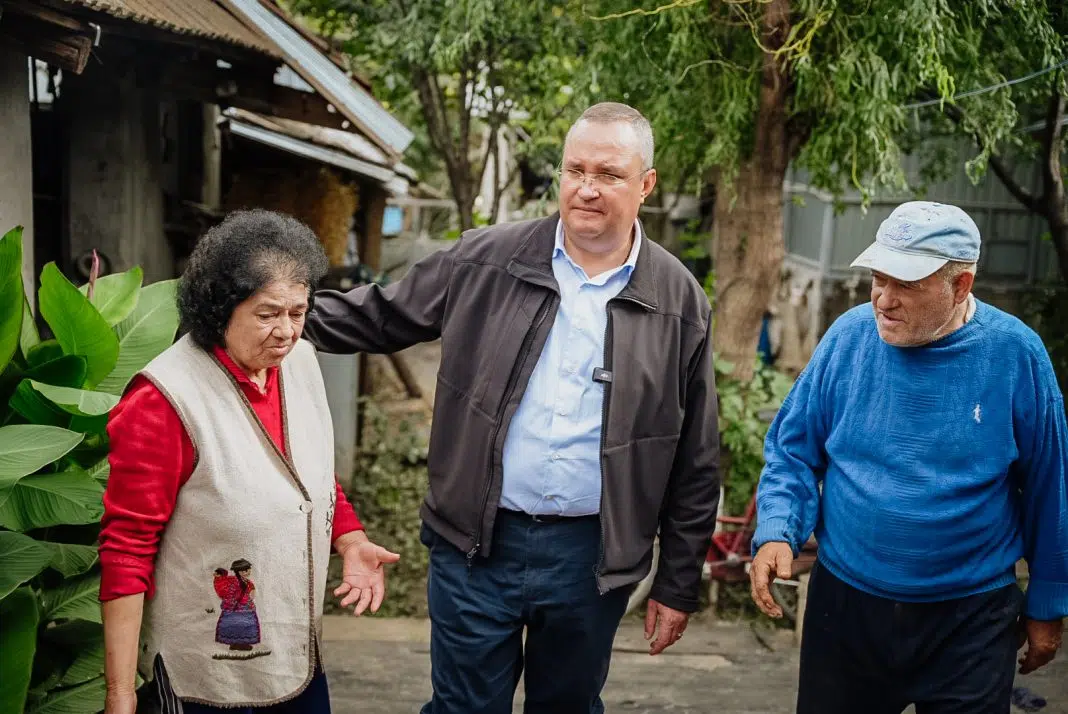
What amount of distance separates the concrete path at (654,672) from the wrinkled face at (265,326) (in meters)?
2.89

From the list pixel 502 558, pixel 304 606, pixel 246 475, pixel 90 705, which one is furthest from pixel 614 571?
pixel 90 705

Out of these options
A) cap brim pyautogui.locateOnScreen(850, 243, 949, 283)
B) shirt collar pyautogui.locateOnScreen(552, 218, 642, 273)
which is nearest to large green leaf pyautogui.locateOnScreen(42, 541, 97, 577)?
shirt collar pyautogui.locateOnScreen(552, 218, 642, 273)

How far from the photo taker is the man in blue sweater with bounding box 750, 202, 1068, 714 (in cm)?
280

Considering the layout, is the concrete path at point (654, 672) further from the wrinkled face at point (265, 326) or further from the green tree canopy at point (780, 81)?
the wrinkled face at point (265, 326)

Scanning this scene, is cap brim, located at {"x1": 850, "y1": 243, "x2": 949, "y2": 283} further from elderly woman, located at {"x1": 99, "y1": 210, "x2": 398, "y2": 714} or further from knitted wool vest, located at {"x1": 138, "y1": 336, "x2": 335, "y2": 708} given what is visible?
knitted wool vest, located at {"x1": 138, "y1": 336, "x2": 335, "y2": 708}

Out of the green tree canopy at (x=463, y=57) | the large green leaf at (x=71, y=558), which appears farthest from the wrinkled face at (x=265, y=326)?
the green tree canopy at (x=463, y=57)

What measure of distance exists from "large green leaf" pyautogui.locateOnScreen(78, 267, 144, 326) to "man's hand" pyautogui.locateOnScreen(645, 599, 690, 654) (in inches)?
71.2

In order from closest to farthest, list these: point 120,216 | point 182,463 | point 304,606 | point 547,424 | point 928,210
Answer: point 182,463 → point 304,606 → point 928,210 → point 547,424 → point 120,216

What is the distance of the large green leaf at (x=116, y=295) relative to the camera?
10.7 ft

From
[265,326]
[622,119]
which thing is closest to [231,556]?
[265,326]

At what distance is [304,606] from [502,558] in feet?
2.11

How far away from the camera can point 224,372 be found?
251 centimetres

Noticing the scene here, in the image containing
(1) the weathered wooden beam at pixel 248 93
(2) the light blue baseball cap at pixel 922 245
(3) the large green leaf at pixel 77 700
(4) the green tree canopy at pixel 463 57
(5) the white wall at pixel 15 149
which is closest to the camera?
(2) the light blue baseball cap at pixel 922 245

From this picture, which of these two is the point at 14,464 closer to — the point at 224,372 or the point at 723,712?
the point at 224,372
